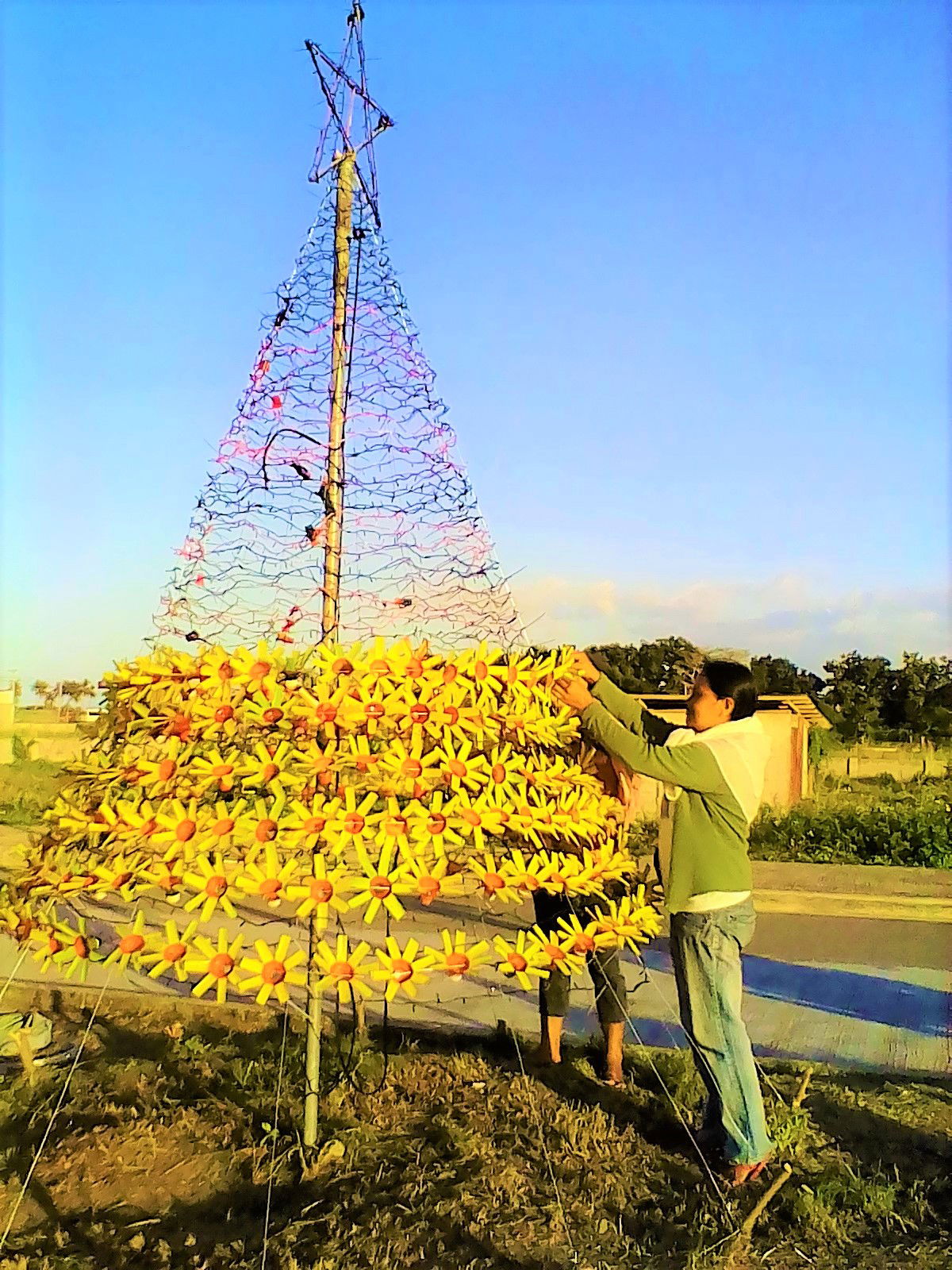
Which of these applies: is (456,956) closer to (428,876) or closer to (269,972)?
(428,876)

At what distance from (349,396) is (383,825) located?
1.16 m

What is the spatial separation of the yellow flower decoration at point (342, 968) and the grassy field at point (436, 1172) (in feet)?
2.29

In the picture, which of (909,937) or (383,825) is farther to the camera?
(909,937)

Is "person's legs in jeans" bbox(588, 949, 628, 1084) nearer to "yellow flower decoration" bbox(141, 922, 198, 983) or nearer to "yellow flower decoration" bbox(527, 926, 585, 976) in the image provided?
"yellow flower decoration" bbox(527, 926, 585, 976)

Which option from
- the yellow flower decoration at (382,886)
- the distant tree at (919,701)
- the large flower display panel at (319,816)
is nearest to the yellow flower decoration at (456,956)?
the large flower display panel at (319,816)

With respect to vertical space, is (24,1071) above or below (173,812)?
below

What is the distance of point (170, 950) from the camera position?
1.87m

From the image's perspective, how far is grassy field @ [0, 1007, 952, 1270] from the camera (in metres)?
2.23

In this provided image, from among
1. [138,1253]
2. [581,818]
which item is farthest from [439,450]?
[138,1253]

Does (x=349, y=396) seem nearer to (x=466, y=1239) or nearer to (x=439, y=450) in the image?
(x=439, y=450)

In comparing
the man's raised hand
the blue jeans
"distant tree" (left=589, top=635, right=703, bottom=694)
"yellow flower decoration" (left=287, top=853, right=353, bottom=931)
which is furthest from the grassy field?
"distant tree" (left=589, top=635, right=703, bottom=694)

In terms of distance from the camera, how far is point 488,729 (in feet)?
7.20

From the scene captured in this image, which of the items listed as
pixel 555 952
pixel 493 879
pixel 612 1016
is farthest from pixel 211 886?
pixel 612 1016

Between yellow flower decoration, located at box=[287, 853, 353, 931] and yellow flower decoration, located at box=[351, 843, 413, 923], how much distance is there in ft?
0.09
